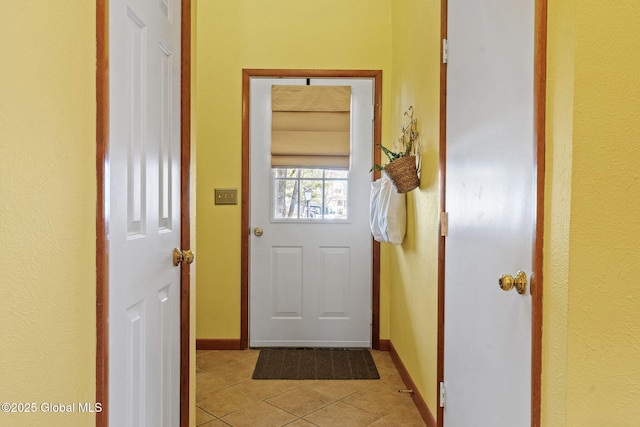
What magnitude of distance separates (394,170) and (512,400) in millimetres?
1335

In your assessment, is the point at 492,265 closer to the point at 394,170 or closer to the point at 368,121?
the point at 394,170

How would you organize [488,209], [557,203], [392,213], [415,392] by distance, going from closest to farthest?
Answer: [557,203], [488,209], [415,392], [392,213]

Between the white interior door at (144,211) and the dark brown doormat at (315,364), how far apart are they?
121 centimetres

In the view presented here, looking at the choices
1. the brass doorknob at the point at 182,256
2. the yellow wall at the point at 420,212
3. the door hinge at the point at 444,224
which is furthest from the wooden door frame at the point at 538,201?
the brass doorknob at the point at 182,256

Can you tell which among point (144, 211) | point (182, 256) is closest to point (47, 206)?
point (144, 211)

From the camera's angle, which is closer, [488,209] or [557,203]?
[557,203]

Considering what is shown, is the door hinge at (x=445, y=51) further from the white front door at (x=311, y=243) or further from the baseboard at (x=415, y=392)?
the baseboard at (x=415, y=392)

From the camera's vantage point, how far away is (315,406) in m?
2.32

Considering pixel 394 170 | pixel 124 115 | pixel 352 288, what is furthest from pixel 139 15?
pixel 352 288

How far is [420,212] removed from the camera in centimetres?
234

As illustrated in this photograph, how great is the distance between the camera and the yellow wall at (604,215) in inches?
35.2

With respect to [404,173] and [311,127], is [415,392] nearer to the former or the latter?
[404,173]

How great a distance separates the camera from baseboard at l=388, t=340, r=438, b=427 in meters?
2.07

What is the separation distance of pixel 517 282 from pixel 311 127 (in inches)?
93.5
